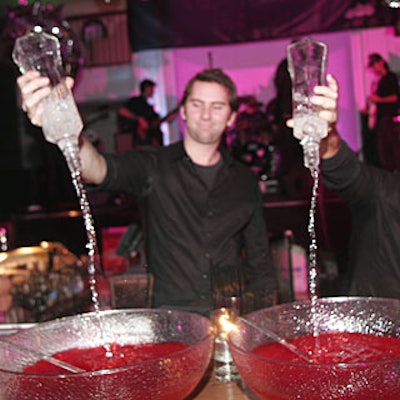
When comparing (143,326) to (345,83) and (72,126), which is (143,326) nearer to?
(72,126)

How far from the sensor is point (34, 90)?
1.31 m

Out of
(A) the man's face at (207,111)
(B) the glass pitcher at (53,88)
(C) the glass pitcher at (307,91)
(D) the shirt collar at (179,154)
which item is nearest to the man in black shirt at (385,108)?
(D) the shirt collar at (179,154)

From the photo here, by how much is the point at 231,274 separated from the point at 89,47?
733 cm

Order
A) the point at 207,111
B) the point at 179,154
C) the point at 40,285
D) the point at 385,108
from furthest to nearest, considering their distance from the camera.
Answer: the point at 385,108 < the point at 40,285 < the point at 179,154 < the point at 207,111

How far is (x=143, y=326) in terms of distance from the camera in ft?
3.88

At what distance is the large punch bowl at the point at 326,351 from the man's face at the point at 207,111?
4.64ft

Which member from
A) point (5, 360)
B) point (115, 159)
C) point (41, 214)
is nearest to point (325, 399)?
point (5, 360)

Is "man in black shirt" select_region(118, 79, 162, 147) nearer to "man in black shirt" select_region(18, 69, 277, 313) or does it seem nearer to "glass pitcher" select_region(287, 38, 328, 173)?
"man in black shirt" select_region(18, 69, 277, 313)

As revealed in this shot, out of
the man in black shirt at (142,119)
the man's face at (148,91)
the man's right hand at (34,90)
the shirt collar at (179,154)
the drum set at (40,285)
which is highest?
the man's face at (148,91)

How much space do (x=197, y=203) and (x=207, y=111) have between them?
0.37 meters

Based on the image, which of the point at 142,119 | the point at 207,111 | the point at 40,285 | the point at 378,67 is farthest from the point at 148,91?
the point at 207,111

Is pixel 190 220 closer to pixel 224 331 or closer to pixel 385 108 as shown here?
pixel 224 331

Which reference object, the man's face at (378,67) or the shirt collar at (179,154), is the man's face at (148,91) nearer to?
the man's face at (378,67)

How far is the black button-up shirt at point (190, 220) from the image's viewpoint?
244 cm
